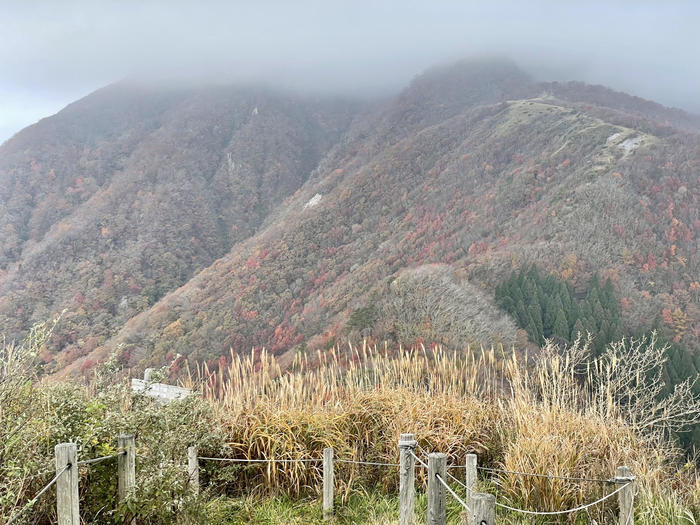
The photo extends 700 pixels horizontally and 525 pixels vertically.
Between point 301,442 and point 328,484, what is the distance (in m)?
0.58

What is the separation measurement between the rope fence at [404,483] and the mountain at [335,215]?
14.0 m

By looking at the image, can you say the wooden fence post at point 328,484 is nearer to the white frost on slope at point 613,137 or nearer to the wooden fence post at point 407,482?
the wooden fence post at point 407,482

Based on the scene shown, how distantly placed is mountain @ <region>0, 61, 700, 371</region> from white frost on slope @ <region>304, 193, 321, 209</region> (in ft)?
0.80

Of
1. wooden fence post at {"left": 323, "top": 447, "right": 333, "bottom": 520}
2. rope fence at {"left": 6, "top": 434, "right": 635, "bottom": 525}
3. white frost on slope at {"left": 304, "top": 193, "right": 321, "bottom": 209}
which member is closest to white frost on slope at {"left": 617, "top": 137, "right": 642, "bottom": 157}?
white frost on slope at {"left": 304, "top": 193, "right": 321, "bottom": 209}

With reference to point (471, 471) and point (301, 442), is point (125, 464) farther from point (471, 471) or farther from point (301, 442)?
point (471, 471)

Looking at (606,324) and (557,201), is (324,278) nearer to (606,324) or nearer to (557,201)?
(557,201)

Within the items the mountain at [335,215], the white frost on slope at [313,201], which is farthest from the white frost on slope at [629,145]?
the white frost on slope at [313,201]

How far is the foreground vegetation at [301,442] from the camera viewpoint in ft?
10.6

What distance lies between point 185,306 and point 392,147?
2555cm

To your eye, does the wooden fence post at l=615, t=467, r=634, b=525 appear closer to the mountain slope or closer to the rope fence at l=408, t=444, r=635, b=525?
the rope fence at l=408, t=444, r=635, b=525

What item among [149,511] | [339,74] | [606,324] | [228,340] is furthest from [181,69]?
[149,511]

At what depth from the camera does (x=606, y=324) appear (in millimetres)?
18531

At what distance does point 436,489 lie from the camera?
2717mm

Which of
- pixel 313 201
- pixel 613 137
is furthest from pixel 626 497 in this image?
pixel 313 201
